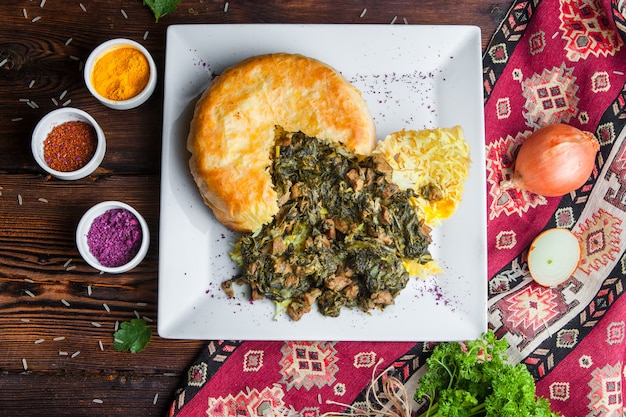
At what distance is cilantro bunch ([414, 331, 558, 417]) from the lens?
162 inches

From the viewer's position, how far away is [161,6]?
4336mm

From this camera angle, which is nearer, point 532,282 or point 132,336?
point 132,336

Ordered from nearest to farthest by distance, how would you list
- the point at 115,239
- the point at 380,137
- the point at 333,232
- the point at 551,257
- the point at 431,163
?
the point at 333,232 → the point at 431,163 → the point at 115,239 → the point at 380,137 → the point at 551,257

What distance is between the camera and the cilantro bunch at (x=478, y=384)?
4.11 meters

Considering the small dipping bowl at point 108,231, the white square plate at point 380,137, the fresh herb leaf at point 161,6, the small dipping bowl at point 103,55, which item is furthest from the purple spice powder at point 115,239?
the fresh herb leaf at point 161,6

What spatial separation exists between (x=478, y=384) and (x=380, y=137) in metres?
1.86

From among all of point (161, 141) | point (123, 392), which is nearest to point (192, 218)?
point (161, 141)

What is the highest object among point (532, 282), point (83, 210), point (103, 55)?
point (103, 55)

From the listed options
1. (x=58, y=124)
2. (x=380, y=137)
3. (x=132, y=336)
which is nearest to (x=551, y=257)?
(x=380, y=137)

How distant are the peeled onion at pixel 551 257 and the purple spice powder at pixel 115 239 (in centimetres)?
284

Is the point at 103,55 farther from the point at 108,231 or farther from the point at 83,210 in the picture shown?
the point at 108,231

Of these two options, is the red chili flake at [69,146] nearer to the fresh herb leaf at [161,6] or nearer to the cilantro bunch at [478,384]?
the fresh herb leaf at [161,6]

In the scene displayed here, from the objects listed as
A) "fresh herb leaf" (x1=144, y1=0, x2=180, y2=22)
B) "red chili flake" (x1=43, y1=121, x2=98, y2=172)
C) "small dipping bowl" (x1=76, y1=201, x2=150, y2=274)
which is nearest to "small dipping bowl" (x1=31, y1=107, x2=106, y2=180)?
"red chili flake" (x1=43, y1=121, x2=98, y2=172)

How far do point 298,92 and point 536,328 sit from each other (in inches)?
96.5
